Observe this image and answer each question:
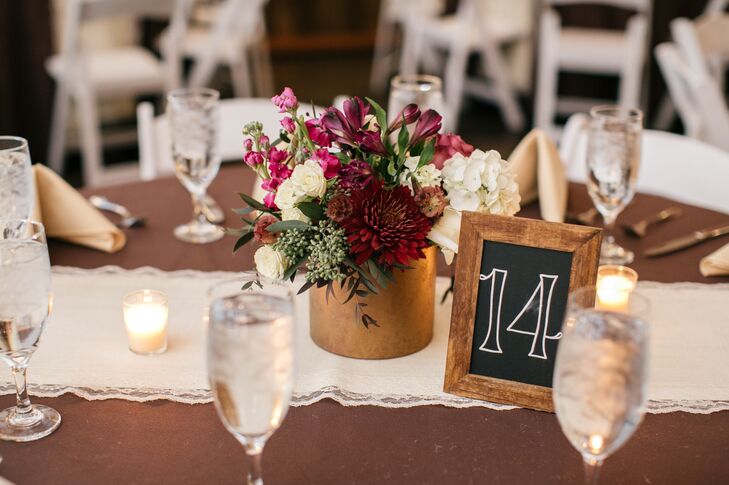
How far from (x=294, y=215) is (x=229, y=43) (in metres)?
3.75

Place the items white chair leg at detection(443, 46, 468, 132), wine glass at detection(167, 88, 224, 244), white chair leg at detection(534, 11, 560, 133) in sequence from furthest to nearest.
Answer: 1. white chair leg at detection(443, 46, 468, 132)
2. white chair leg at detection(534, 11, 560, 133)
3. wine glass at detection(167, 88, 224, 244)

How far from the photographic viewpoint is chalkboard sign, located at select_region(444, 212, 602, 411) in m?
0.99

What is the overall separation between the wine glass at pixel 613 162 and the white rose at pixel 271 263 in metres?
0.61

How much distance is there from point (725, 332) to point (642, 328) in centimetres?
59

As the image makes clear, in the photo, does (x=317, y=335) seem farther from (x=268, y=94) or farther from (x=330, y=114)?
(x=268, y=94)

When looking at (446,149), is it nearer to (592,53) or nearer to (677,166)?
(677,166)

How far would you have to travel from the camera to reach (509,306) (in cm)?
101

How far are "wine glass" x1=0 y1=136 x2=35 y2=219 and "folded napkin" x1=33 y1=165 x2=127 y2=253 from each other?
0.24 metres

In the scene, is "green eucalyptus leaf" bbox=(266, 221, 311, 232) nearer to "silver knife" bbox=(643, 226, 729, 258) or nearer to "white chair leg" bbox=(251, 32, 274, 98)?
"silver knife" bbox=(643, 226, 729, 258)

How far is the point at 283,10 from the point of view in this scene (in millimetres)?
6875

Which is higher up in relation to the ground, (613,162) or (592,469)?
(613,162)

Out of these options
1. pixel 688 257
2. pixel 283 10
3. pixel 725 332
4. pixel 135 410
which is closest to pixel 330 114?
pixel 135 410

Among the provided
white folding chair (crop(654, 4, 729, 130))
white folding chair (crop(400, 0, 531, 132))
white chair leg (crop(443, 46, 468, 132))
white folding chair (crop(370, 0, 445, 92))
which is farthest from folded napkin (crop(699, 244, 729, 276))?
white folding chair (crop(370, 0, 445, 92))

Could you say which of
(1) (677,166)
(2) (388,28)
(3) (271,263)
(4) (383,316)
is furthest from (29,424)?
(2) (388,28)
